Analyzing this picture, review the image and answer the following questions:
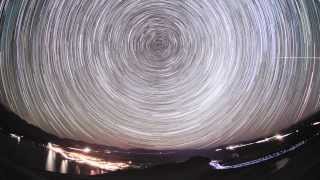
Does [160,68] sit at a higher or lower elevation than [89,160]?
higher

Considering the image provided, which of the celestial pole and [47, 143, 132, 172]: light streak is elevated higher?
the celestial pole

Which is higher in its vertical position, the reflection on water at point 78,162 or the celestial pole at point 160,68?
the celestial pole at point 160,68

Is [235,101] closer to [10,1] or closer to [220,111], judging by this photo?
[220,111]

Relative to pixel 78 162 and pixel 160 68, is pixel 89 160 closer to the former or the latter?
pixel 78 162

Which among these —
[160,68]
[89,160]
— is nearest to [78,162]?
[89,160]
